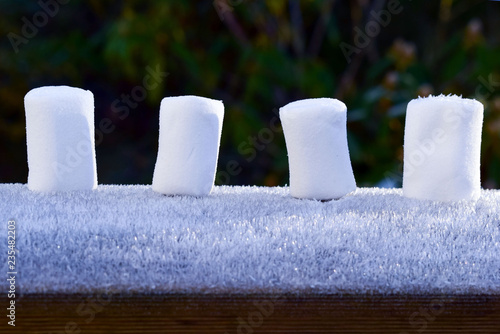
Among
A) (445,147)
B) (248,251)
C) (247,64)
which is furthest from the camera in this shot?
(247,64)

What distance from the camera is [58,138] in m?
0.60

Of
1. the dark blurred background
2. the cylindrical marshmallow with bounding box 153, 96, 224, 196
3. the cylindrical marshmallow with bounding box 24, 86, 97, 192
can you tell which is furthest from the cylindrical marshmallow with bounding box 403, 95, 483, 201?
the dark blurred background

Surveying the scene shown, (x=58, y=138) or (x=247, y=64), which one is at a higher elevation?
(x=247, y=64)

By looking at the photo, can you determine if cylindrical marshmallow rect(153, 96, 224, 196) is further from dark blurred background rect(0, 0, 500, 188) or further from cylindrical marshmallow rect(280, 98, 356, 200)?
dark blurred background rect(0, 0, 500, 188)

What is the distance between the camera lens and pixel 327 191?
1.95 ft

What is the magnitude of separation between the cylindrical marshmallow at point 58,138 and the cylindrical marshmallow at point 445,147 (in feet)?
1.21

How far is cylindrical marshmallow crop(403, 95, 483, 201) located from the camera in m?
0.58

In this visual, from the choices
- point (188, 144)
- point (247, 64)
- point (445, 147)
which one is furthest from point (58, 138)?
point (247, 64)

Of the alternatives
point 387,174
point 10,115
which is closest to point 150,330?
point 387,174

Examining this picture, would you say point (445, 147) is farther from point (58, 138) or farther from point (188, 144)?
point (58, 138)

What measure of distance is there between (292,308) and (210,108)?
296 millimetres

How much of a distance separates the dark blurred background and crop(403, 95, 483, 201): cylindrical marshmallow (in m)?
1.04

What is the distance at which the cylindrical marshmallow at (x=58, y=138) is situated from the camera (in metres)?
0.60

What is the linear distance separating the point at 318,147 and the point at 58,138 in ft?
0.94
